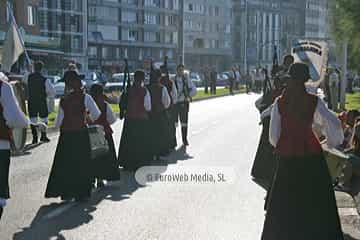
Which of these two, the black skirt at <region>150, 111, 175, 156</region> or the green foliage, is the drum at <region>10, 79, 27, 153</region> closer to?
the black skirt at <region>150, 111, 175, 156</region>

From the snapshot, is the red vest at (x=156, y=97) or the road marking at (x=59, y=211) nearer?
the road marking at (x=59, y=211)

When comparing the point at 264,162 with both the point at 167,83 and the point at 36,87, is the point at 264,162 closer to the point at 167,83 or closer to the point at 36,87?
the point at 167,83

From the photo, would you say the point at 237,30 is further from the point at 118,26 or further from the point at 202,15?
the point at 118,26

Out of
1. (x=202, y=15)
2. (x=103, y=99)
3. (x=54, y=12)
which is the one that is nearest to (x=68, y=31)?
(x=54, y=12)

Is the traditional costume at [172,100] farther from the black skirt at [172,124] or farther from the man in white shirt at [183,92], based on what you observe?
the man in white shirt at [183,92]

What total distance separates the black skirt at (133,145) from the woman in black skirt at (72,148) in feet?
10.4

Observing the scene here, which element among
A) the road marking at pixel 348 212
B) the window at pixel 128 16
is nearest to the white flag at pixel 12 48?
the road marking at pixel 348 212

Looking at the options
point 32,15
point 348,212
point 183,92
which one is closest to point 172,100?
point 183,92

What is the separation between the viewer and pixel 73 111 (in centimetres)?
938

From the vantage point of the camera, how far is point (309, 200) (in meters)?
6.45

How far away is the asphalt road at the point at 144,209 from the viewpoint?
7.75 meters

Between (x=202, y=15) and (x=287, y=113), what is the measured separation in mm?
126846

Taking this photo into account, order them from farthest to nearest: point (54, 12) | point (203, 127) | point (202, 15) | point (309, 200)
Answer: point (202, 15)
point (54, 12)
point (203, 127)
point (309, 200)

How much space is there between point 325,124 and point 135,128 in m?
6.57
